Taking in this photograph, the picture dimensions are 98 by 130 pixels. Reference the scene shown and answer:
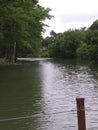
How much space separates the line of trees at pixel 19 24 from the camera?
170ft

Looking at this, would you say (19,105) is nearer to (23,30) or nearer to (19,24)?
(19,24)

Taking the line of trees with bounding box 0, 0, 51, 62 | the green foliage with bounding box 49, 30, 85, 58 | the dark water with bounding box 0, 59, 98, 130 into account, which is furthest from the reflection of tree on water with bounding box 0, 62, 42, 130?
the green foliage with bounding box 49, 30, 85, 58

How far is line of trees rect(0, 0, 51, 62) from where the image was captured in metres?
51.9

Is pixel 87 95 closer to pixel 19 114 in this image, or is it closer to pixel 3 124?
pixel 19 114

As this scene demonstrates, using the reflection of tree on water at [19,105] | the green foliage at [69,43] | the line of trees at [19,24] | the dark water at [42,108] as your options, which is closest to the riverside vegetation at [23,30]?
the line of trees at [19,24]

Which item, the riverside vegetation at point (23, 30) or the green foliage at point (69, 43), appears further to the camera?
the green foliage at point (69, 43)

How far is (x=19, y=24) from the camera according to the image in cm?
5738

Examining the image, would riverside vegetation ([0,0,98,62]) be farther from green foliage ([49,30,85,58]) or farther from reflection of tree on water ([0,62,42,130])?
reflection of tree on water ([0,62,42,130])

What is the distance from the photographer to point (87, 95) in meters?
23.4

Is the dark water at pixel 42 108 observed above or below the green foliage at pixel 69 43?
below

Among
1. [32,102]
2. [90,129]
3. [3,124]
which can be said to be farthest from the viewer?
[32,102]

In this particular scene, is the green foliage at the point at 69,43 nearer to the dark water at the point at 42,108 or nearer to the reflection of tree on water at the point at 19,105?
the dark water at the point at 42,108

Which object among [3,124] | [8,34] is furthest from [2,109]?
[8,34]

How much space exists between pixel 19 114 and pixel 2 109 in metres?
1.80
